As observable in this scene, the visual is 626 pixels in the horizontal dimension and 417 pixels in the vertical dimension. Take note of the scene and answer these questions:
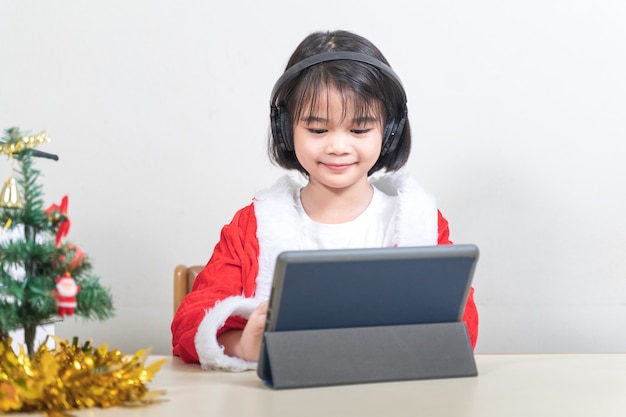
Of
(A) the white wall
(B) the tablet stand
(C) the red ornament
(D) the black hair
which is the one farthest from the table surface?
(A) the white wall

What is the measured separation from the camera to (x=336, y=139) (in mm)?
1383

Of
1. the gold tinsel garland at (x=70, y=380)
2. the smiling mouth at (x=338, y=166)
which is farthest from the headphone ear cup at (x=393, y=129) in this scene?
the gold tinsel garland at (x=70, y=380)

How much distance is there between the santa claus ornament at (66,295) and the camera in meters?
0.83

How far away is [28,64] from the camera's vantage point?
206 cm

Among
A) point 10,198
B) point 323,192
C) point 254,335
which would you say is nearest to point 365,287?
point 254,335

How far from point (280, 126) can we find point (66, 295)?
709mm

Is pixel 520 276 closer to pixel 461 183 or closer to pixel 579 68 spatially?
pixel 461 183

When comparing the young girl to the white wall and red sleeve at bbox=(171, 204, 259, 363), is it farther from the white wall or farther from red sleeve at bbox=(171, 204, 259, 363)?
the white wall

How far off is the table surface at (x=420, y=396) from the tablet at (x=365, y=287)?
72mm

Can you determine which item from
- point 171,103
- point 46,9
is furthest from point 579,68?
point 46,9

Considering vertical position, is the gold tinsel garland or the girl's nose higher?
the girl's nose

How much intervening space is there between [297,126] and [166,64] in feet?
2.40

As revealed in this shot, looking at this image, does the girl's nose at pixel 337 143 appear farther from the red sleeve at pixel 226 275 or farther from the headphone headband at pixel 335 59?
the red sleeve at pixel 226 275

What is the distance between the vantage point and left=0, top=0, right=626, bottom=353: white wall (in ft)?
6.66
